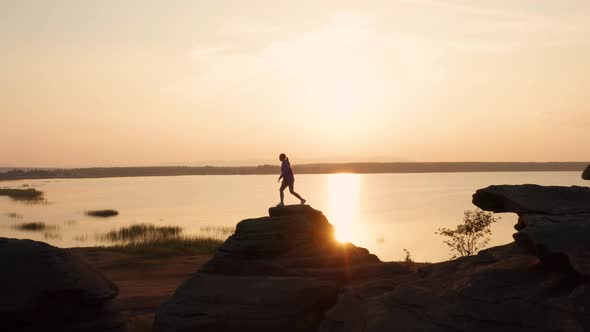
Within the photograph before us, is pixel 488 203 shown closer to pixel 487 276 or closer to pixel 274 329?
pixel 487 276

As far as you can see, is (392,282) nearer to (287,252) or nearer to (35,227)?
(287,252)

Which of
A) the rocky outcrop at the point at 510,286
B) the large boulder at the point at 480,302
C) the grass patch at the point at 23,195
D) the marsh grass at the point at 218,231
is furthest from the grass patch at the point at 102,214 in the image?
the large boulder at the point at 480,302

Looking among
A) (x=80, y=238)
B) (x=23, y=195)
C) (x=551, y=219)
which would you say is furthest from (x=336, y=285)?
(x=23, y=195)

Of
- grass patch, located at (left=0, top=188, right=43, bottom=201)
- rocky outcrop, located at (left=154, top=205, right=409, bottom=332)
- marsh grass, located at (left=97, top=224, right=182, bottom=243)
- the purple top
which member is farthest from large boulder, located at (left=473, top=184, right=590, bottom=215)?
grass patch, located at (left=0, top=188, right=43, bottom=201)

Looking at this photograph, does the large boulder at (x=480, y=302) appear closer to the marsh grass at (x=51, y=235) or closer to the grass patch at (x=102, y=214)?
the marsh grass at (x=51, y=235)

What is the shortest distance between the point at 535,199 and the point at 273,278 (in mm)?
8593

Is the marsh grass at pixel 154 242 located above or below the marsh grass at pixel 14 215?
above

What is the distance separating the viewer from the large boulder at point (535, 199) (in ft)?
48.8

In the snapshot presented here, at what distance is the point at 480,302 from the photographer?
42.3 feet

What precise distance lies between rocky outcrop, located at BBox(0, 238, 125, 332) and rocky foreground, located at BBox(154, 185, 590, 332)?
2476 millimetres

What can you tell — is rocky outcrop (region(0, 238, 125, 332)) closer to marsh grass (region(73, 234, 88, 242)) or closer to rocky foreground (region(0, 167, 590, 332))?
rocky foreground (region(0, 167, 590, 332))

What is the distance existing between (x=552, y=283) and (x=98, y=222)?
265ft

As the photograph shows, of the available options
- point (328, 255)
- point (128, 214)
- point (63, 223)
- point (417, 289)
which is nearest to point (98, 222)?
point (63, 223)

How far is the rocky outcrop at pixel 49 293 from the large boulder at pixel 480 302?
660cm
